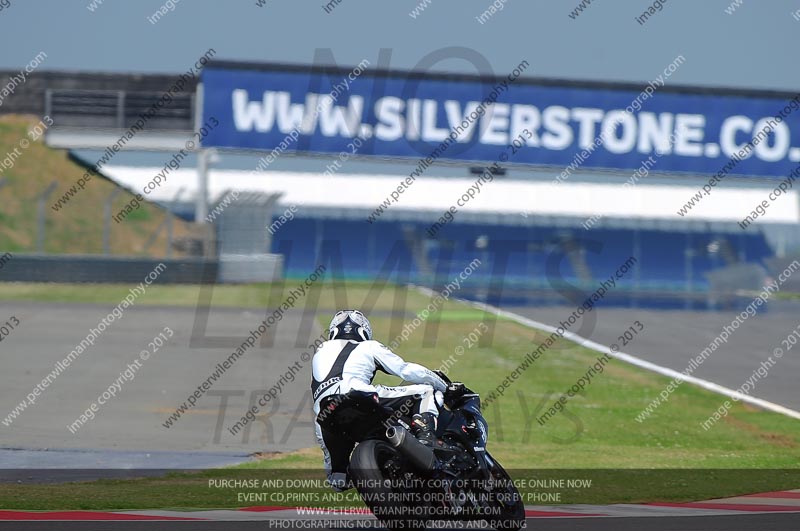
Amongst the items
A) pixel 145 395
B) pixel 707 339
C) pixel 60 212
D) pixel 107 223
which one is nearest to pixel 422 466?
pixel 145 395

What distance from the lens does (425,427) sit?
8.52m

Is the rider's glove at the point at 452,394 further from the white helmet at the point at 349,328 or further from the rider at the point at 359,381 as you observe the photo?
the white helmet at the point at 349,328

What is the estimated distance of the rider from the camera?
333 inches

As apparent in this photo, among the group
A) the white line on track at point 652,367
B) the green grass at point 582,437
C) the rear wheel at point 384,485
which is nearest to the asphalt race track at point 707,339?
the white line on track at point 652,367

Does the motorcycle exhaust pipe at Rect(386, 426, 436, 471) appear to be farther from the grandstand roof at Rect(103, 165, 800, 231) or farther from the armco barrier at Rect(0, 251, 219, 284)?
the grandstand roof at Rect(103, 165, 800, 231)

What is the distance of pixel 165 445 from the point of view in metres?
14.6

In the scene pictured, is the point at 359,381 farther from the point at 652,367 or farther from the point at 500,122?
the point at 500,122

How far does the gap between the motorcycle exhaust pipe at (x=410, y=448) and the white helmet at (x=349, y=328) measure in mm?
902

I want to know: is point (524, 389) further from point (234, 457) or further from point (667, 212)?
point (667, 212)

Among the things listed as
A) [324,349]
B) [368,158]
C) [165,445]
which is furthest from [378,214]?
[324,349]

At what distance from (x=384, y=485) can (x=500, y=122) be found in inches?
1661

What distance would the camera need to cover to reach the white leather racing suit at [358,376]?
845 centimetres

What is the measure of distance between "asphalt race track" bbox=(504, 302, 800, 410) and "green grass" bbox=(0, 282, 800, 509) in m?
1.35

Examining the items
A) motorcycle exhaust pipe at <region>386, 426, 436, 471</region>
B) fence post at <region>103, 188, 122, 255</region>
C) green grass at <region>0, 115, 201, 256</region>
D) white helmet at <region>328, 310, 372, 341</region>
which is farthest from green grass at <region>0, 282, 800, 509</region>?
green grass at <region>0, 115, 201, 256</region>
